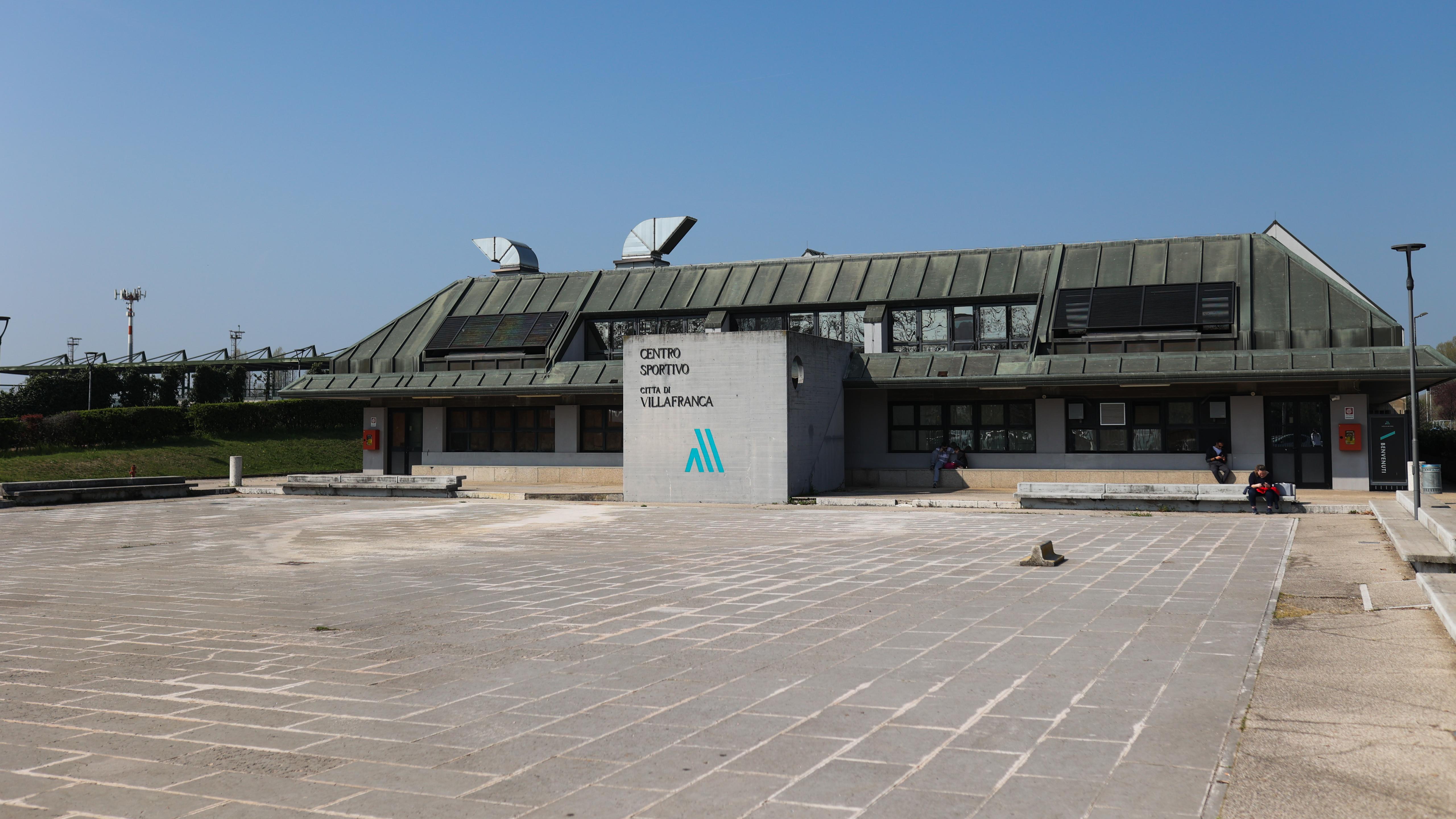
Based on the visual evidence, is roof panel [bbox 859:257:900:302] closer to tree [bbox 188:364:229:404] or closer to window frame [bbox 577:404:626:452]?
window frame [bbox 577:404:626:452]

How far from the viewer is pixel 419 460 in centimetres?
3331

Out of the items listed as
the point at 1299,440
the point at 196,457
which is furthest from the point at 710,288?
the point at 196,457

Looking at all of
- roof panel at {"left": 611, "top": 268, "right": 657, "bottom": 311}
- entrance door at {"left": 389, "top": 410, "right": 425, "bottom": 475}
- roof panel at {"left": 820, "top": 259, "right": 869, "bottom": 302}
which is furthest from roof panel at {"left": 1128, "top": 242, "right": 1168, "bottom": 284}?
entrance door at {"left": 389, "top": 410, "right": 425, "bottom": 475}

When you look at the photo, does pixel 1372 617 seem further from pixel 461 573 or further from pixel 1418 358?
pixel 1418 358

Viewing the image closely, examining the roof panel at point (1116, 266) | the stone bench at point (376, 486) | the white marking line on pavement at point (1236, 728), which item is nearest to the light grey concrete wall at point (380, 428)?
the stone bench at point (376, 486)

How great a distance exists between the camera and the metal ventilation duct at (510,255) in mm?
37250

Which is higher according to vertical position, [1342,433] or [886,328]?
[886,328]

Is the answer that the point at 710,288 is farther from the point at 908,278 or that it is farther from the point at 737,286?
the point at 908,278

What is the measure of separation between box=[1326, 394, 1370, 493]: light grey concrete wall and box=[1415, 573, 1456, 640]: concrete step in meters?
17.4

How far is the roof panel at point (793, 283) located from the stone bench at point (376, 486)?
35.0 ft

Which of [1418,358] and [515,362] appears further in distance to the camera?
[515,362]

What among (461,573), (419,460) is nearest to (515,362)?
(419,460)

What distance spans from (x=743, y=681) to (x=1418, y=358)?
22160mm

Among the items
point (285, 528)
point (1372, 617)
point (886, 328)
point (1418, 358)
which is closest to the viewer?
point (1372, 617)
